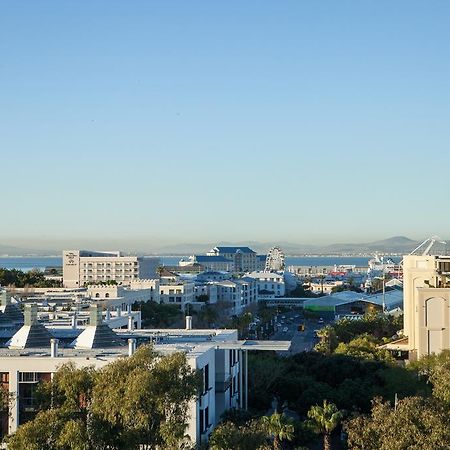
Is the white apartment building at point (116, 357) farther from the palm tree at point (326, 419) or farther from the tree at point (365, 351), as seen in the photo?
the tree at point (365, 351)

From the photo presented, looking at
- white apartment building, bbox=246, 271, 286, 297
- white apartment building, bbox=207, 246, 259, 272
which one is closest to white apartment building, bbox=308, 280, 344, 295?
white apartment building, bbox=246, 271, 286, 297

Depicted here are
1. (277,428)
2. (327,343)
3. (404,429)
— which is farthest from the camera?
(327,343)

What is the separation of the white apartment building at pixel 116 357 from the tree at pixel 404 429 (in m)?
5.06

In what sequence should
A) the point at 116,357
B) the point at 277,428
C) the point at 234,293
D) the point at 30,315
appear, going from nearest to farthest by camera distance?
the point at 277,428, the point at 116,357, the point at 30,315, the point at 234,293

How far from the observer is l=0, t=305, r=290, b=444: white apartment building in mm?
27438

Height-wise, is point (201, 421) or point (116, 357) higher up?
point (116, 357)

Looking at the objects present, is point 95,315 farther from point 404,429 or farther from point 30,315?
point 404,429

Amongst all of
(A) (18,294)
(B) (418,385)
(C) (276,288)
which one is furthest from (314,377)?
(C) (276,288)

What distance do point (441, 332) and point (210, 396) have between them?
1911 cm

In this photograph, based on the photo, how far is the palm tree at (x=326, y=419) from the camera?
2789 cm

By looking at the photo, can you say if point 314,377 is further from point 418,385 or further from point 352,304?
point 352,304

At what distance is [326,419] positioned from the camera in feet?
92.0

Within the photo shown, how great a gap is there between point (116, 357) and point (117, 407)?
710cm

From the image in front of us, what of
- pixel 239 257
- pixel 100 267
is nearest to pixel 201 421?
pixel 100 267
